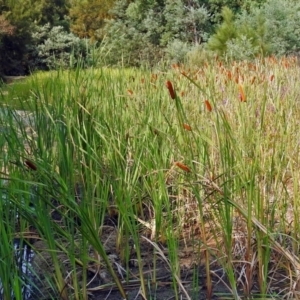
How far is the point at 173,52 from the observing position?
973 cm

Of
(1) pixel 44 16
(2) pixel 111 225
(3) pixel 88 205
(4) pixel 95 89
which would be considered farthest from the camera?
(1) pixel 44 16

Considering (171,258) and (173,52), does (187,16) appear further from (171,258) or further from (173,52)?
(171,258)

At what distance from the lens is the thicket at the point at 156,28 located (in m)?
9.37

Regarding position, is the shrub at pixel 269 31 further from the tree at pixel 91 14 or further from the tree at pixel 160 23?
the tree at pixel 91 14

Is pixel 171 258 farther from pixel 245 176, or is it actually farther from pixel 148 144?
pixel 148 144

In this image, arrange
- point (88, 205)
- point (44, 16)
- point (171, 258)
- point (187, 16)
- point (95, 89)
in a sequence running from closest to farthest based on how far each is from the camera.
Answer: point (171, 258) → point (88, 205) → point (95, 89) → point (187, 16) → point (44, 16)

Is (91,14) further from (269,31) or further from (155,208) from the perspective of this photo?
(155,208)

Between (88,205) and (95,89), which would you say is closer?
(88,205)

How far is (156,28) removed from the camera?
1336 centimetres

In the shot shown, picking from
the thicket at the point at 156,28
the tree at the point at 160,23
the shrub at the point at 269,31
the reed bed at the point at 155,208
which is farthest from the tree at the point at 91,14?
the reed bed at the point at 155,208

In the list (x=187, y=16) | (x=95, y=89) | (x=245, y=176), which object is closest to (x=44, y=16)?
(x=187, y=16)

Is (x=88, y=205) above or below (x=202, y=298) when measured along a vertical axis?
above

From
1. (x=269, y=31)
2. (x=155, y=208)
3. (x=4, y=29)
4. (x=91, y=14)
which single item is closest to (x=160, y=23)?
(x=91, y=14)

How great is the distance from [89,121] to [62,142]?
354 millimetres
